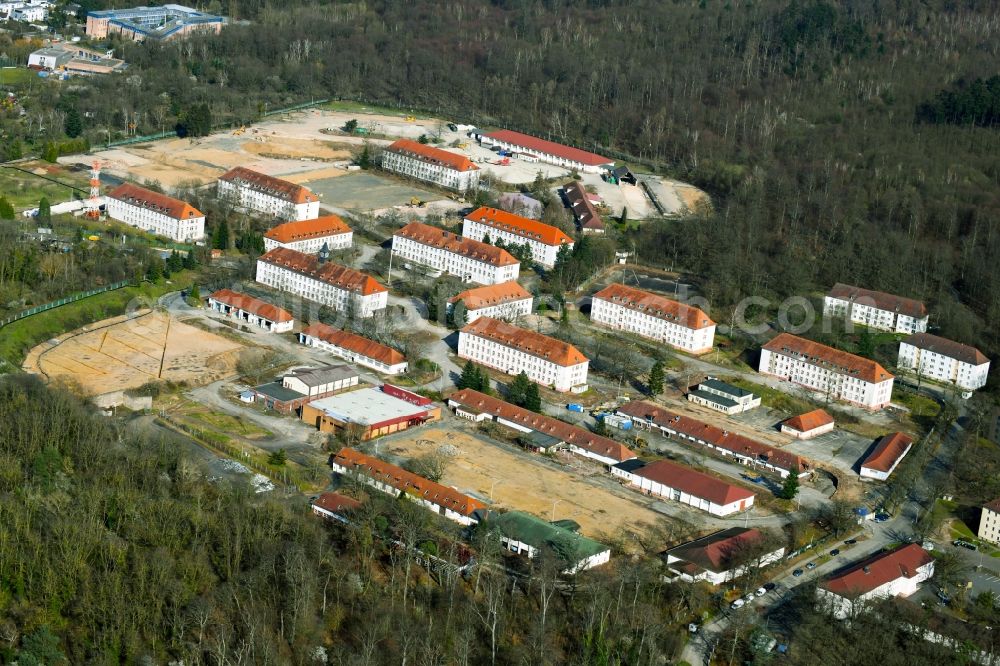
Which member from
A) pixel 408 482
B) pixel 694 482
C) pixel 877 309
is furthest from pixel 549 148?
pixel 408 482

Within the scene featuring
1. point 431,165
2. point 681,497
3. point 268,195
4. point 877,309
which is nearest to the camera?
point 681,497

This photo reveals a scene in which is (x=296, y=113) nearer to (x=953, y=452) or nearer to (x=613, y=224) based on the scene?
(x=613, y=224)

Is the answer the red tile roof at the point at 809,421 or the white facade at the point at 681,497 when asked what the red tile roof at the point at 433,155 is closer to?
the red tile roof at the point at 809,421

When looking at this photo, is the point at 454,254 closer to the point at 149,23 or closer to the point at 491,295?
the point at 491,295

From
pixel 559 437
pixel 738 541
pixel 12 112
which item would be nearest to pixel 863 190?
pixel 559 437

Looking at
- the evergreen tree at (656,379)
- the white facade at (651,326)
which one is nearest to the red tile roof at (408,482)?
the evergreen tree at (656,379)

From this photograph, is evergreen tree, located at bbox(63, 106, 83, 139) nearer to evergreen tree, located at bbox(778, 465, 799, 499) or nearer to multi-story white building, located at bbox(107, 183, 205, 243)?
multi-story white building, located at bbox(107, 183, 205, 243)

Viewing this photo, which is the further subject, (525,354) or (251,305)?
(251,305)
